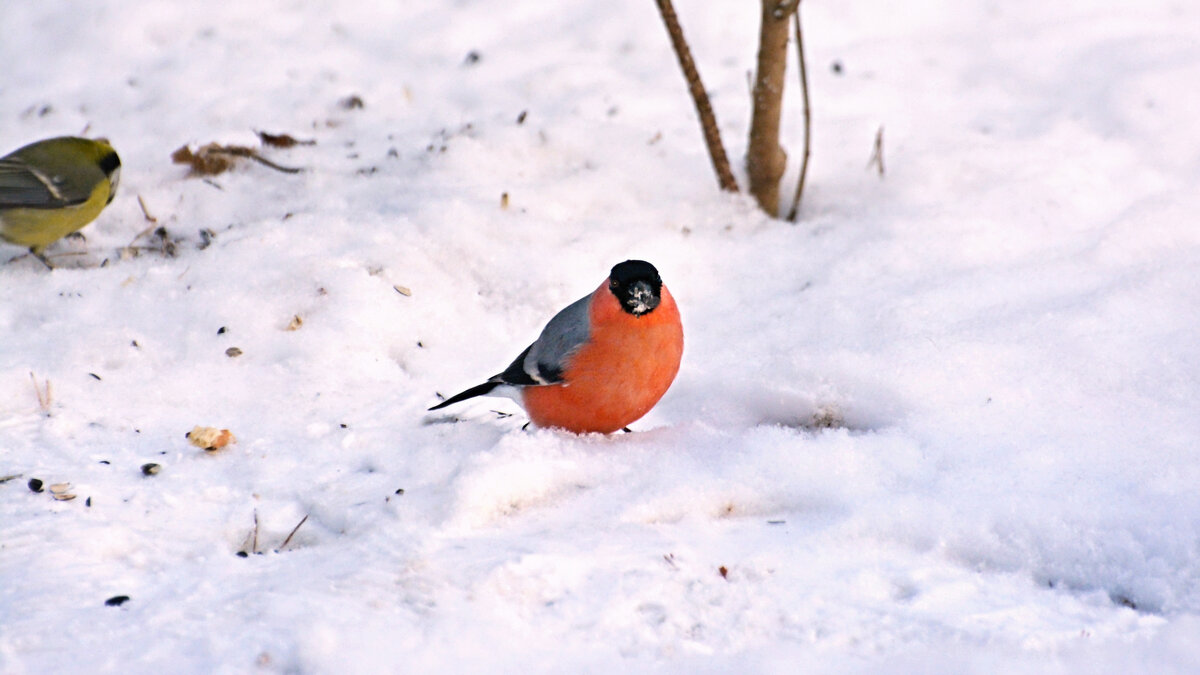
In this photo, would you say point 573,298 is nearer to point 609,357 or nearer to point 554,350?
point 554,350

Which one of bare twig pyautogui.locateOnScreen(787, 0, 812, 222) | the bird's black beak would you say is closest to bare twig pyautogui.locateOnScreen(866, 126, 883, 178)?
bare twig pyautogui.locateOnScreen(787, 0, 812, 222)

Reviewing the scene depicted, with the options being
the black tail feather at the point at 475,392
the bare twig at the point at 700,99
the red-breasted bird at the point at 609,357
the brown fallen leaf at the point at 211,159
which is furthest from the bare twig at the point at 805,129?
the brown fallen leaf at the point at 211,159

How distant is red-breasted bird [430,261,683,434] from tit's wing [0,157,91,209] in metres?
2.41

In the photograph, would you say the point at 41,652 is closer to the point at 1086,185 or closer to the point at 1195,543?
the point at 1195,543

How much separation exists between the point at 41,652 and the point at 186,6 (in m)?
5.39

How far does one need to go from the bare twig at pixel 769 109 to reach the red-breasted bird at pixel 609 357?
6.02 ft

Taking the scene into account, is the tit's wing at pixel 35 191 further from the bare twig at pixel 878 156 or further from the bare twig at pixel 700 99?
the bare twig at pixel 878 156

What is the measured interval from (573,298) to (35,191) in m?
2.40

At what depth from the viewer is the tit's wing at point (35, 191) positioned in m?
4.40

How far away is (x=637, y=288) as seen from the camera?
3070 millimetres

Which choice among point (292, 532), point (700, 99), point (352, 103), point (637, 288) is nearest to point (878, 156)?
point (700, 99)

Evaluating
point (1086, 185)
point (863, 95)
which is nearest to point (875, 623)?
point (1086, 185)

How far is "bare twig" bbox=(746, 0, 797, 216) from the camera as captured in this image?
179 inches

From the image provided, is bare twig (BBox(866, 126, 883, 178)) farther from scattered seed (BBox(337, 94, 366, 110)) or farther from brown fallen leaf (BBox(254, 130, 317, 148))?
brown fallen leaf (BBox(254, 130, 317, 148))
